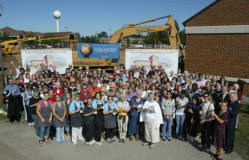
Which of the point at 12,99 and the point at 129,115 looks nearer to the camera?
the point at 129,115

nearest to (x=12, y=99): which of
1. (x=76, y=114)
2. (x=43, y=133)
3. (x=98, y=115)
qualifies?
(x=43, y=133)

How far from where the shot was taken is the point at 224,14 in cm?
991

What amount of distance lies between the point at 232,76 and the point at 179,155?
715 cm

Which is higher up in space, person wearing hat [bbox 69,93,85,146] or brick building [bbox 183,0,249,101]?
brick building [bbox 183,0,249,101]

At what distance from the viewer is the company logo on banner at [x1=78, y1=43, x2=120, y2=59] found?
12.2m

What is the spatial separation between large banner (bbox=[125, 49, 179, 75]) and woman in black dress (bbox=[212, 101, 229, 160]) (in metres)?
7.28

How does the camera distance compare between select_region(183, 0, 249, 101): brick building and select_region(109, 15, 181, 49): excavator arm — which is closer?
select_region(183, 0, 249, 101): brick building

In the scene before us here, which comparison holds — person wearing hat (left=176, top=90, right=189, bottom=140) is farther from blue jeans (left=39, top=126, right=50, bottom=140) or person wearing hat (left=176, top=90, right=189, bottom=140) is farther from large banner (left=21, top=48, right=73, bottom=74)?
large banner (left=21, top=48, right=73, bottom=74)

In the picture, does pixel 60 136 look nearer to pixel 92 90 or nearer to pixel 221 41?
pixel 92 90

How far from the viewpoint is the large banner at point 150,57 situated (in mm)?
11500

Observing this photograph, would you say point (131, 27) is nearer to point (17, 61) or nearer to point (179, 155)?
point (179, 155)

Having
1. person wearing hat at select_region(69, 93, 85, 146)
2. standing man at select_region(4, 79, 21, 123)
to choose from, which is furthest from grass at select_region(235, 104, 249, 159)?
standing man at select_region(4, 79, 21, 123)

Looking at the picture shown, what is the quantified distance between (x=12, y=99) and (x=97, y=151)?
4193mm

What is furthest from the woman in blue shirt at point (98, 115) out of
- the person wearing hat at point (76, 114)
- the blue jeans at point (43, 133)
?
the blue jeans at point (43, 133)
